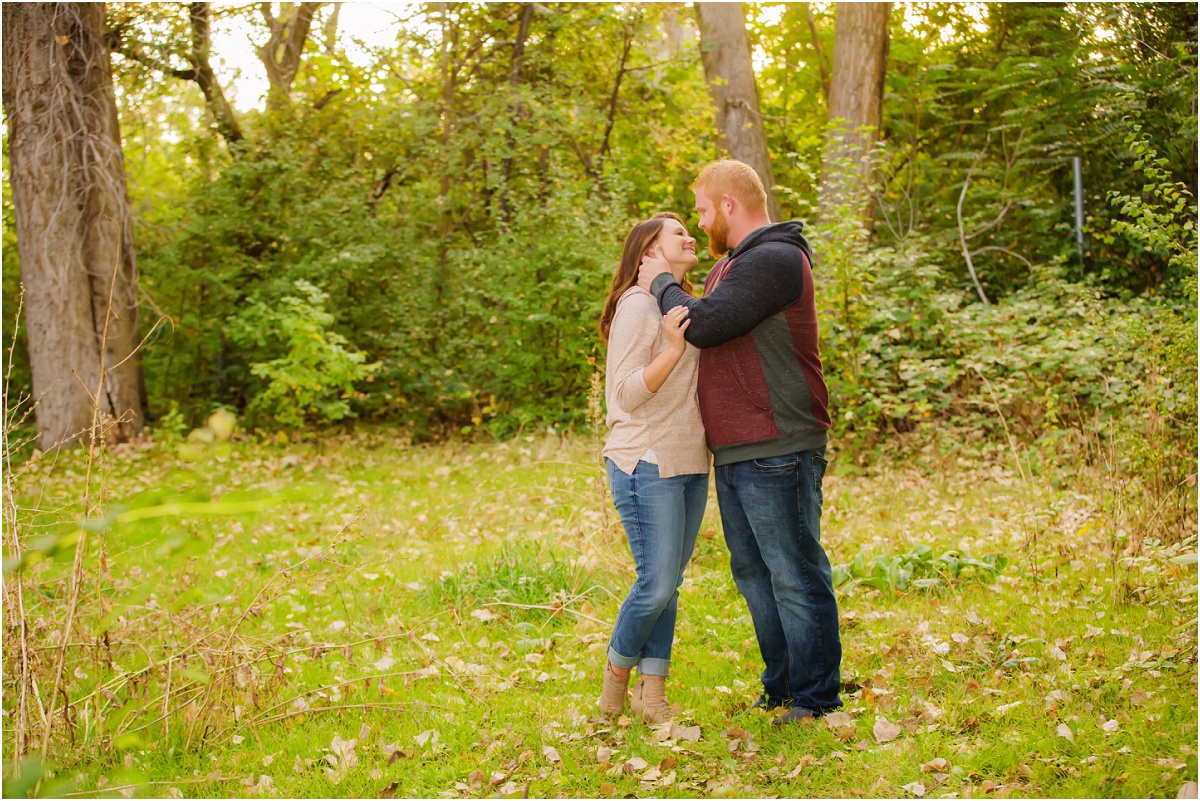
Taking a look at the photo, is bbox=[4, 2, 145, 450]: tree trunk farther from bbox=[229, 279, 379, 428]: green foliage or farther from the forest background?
bbox=[229, 279, 379, 428]: green foliage

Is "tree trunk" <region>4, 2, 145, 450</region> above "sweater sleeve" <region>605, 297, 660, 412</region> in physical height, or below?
above

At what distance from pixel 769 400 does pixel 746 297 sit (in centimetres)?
37

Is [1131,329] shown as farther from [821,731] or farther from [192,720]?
[192,720]

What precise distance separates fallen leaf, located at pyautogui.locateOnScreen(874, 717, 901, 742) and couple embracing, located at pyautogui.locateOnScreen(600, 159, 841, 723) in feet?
0.63

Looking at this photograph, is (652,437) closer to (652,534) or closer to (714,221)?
(652,534)

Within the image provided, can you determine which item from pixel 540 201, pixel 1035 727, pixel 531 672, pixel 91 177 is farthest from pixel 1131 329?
pixel 91 177

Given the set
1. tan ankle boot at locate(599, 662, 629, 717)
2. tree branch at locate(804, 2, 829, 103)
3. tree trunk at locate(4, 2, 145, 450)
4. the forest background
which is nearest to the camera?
tan ankle boot at locate(599, 662, 629, 717)

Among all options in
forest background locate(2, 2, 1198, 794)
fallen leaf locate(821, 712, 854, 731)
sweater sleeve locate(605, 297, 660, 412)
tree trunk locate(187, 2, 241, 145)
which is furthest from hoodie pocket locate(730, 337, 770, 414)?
tree trunk locate(187, 2, 241, 145)

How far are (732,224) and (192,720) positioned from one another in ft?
8.91

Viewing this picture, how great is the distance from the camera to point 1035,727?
11.1 ft

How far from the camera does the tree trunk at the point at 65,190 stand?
9875 mm

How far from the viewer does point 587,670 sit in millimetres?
4285

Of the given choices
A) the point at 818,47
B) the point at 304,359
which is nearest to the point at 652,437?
the point at 304,359

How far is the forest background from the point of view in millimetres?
8797
